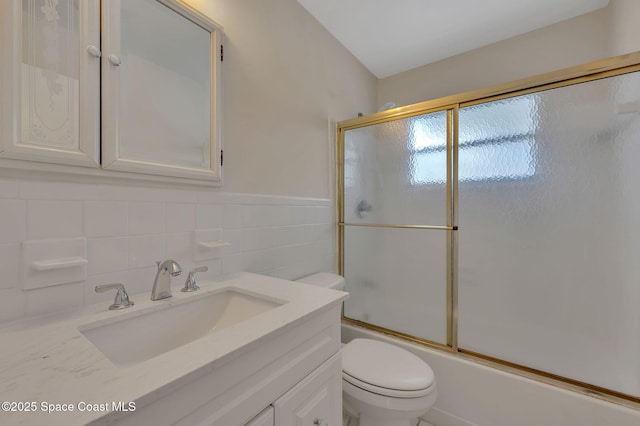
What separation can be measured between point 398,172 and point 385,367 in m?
1.14

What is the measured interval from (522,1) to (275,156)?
175 centimetres

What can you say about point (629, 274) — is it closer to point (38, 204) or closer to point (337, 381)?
point (337, 381)

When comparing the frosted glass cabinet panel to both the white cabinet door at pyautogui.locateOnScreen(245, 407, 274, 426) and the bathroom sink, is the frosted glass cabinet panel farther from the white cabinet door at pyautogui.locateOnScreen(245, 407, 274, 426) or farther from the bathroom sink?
the white cabinet door at pyautogui.locateOnScreen(245, 407, 274, 426)

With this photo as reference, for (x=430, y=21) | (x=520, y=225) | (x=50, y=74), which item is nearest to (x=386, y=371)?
(x=520, y=225)

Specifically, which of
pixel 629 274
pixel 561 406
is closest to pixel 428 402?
pixel 561 406

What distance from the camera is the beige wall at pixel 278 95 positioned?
1178mm

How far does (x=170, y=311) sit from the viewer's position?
81 cm

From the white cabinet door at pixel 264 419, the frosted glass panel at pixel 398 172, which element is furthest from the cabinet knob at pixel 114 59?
the frosted glass panel at pixel 398 172

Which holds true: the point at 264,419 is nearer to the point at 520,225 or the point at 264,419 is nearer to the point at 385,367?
the point at 385,367

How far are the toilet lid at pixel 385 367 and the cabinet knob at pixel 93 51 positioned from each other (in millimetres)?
1451

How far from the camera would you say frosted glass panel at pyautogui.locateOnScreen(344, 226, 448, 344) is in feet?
5.10

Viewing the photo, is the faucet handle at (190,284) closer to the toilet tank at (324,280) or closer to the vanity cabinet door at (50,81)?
the vanity cabinet door at (50,81)

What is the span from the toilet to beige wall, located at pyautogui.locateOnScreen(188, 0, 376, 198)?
Answer: 936 millimetres

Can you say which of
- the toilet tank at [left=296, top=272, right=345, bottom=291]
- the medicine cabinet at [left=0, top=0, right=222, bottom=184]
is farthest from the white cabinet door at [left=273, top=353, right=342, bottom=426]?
the medicine cabinet at [left=0, top=0, right=222, bottom=184]
